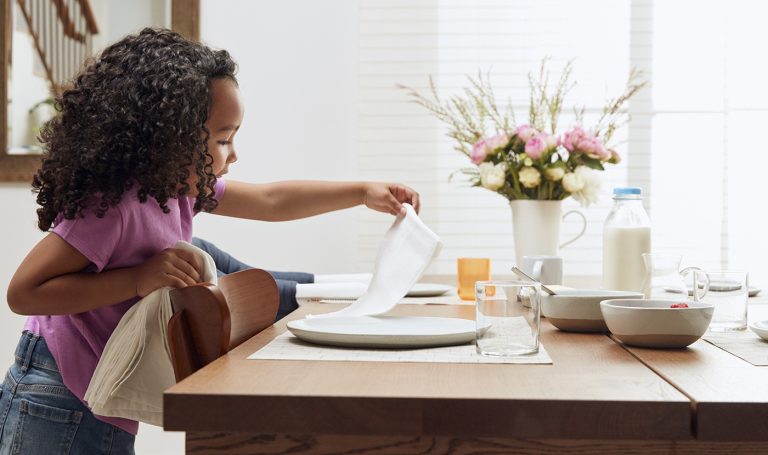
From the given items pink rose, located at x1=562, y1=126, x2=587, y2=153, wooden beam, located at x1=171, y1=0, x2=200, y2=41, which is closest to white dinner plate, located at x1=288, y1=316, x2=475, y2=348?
pink rose, located at x1=562, y1=126, x2=587, y2=153

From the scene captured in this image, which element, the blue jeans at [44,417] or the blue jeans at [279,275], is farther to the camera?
the blue jeans at [279,275]

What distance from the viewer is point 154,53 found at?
1359mm

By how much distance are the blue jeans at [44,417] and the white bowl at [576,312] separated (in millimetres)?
731

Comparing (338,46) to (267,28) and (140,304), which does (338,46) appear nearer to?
(267,28)

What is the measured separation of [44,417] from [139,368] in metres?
0.33

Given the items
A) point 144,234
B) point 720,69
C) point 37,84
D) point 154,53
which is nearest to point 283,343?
point 144,234

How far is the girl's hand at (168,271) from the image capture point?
117 centimetres

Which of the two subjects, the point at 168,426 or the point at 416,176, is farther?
the point at 416,176

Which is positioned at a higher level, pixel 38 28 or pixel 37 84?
pixel 38 28

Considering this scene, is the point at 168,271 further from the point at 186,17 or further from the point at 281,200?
the point at 186,17

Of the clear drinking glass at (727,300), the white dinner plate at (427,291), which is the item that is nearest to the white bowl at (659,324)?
the clear drinking glass at (727,300)

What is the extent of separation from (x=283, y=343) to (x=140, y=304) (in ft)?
0.65

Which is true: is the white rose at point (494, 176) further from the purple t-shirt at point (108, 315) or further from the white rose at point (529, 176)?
the purple t-shirt at point (108, 315)

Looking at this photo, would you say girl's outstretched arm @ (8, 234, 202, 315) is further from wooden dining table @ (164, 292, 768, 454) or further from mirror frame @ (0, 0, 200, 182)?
mirror frame @ (0, 0, 200, 182)
